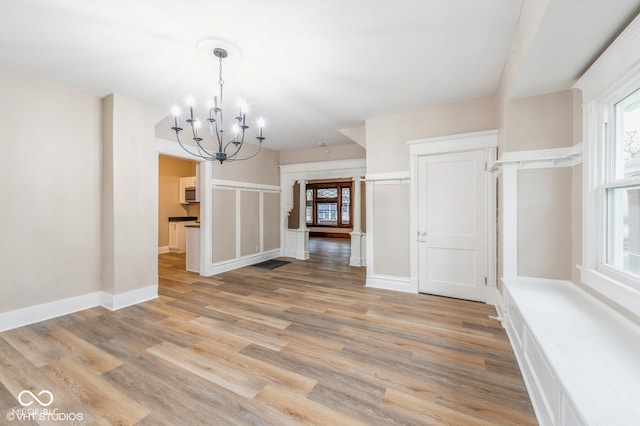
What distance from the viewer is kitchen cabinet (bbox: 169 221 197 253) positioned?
7082mm

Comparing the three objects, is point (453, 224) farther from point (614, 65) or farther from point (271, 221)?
point (271, 221)

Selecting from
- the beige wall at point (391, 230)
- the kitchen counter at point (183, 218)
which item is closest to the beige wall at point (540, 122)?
the beige wall at point (391, 230)

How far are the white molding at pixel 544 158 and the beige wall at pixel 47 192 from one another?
467cm

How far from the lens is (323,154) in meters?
5.79

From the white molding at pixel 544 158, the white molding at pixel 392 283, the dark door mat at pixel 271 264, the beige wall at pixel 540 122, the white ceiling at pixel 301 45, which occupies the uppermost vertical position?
the white ceiling at pixel 301 45

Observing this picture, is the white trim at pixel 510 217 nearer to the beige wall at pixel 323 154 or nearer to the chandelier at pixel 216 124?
the chandelier at pixel 216 124

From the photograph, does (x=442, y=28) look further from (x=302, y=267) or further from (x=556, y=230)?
(x=302, y=267)

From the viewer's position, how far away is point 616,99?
1694 mm

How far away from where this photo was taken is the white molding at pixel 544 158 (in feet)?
7.02

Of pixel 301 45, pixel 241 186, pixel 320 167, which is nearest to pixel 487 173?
pixel 301 45

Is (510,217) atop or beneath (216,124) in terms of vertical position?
beneath

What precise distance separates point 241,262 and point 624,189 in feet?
17.3

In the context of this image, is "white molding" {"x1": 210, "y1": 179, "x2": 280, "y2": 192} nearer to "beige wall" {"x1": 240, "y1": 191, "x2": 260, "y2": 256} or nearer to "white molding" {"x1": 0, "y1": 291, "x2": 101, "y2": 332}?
"beige wall" {"x1": 240, "y1": 191, "x2": 260, "y2": 256}

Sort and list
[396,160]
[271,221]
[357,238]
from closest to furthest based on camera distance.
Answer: [396,160]
[357,238]
[271,221]
